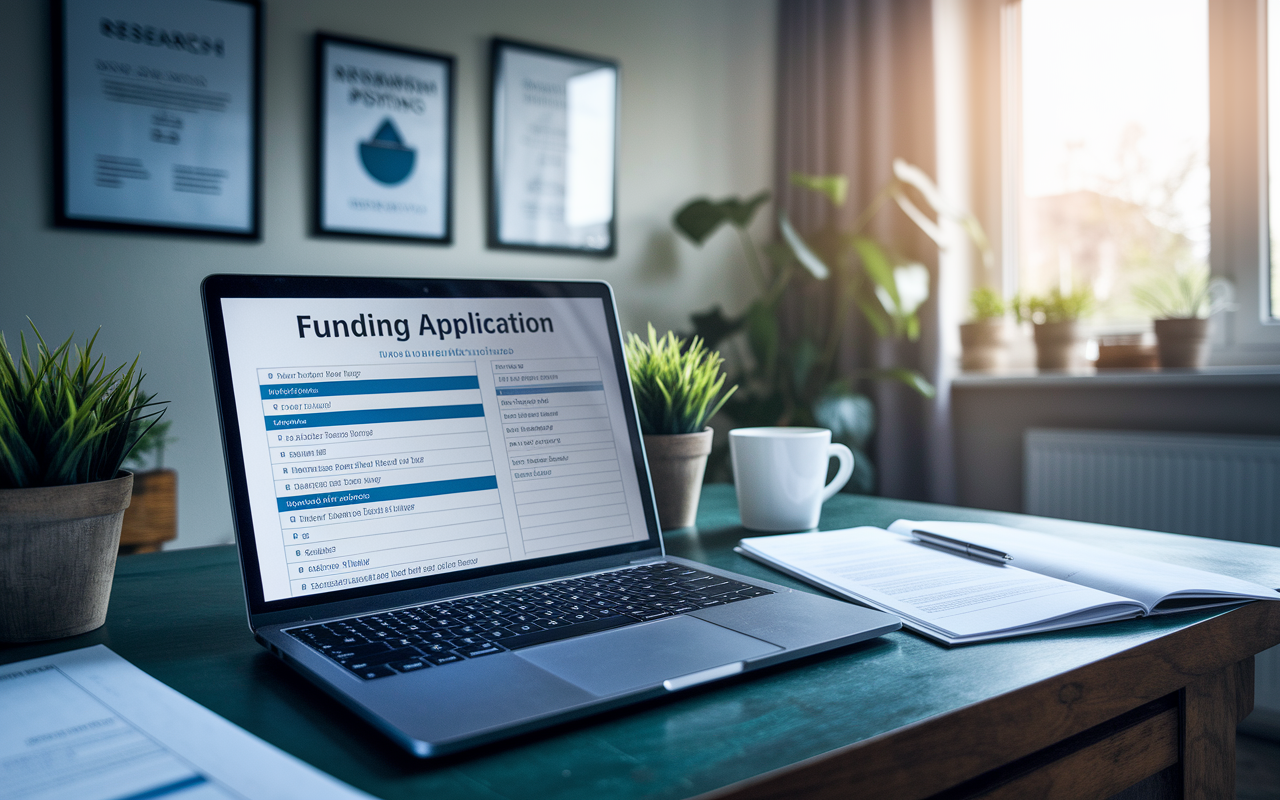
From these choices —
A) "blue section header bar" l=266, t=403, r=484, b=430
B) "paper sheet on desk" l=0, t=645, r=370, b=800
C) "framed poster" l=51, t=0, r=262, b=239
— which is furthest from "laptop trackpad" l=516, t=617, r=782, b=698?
"framed poster" l=51, t=0, r=262, b=239

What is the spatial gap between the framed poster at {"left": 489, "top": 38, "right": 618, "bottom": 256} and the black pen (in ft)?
6.08

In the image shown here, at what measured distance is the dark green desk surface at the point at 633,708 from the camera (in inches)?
14.4

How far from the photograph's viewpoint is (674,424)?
0.93 meters

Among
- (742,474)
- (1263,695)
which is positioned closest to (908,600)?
(742,474)

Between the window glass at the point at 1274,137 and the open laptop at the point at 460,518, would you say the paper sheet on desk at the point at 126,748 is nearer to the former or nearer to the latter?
the open laptop at the point at 460,518

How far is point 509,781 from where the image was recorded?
1.18ft

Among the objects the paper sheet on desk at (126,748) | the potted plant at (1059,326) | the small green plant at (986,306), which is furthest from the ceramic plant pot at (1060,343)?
the paper sheet on desk at (126,748)

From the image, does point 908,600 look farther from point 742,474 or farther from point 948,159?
point 948,159

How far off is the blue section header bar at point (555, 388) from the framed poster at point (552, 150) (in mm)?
1746

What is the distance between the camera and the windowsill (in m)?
1.90

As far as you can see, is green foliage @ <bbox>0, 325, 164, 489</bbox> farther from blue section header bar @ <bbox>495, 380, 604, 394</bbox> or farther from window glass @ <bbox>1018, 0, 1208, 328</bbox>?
window glass @ <bbox>1018, 0, 1208, 328</bbox>

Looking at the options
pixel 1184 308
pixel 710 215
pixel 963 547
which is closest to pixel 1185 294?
pixel 1184 308

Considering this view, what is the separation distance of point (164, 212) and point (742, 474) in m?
1.72

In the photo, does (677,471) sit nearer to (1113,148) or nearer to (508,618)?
(508,618)
